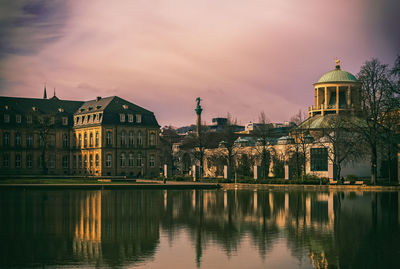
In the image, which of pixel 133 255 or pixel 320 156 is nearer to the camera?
pixel 133 255

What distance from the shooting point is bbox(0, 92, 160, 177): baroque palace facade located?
4446 inches

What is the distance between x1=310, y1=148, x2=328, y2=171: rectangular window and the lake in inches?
1987

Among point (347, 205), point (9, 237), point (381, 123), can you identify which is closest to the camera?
point (9, 237)

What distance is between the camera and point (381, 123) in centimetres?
6944

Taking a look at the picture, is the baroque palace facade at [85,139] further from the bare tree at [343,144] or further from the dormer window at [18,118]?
the bare tree at [343,144]

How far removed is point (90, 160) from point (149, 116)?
14.7 m

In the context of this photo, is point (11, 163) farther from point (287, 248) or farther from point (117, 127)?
point (287, 248)

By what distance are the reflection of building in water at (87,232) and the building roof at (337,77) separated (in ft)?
273

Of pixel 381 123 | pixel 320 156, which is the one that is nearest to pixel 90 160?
pixel 320 156

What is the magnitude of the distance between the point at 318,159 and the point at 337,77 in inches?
1162

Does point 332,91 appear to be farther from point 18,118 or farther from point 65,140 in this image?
point 18,118

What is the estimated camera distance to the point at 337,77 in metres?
115

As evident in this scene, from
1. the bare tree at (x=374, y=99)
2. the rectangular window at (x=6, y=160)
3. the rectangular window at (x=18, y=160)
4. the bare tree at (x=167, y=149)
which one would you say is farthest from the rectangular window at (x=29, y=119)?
the bare tree at (x=374, y=99)

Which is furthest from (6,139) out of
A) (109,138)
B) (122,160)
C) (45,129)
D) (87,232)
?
(87,232)
